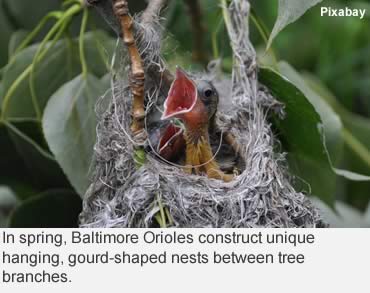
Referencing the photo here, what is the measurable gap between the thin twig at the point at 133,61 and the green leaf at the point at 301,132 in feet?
1.17

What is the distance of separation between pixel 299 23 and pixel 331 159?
168 cm

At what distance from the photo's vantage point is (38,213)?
2.12 m

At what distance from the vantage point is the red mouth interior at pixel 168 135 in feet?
6.09

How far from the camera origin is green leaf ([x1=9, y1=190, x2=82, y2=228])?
2.09 meters

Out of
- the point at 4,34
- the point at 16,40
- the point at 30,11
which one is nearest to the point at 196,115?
the point at 16,40

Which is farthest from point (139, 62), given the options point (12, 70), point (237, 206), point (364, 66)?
point (364, 66)

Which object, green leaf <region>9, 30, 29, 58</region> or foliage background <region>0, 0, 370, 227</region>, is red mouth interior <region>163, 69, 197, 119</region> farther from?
green leaf <region>9, 30, 29, 58</region>

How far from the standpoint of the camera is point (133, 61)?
5.22ft

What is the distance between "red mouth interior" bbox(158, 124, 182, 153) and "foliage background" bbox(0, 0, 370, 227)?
150 millimetres

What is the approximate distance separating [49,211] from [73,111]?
320 millimetres

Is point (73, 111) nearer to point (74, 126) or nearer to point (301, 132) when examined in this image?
point (74, 126)

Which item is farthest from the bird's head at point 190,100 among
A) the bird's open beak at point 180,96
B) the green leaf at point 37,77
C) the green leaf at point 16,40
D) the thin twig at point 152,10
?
the green leaf at point 16,40

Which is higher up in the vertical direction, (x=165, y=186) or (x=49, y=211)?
(x=165, y=186)

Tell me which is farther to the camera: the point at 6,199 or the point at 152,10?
the point at 6,199
